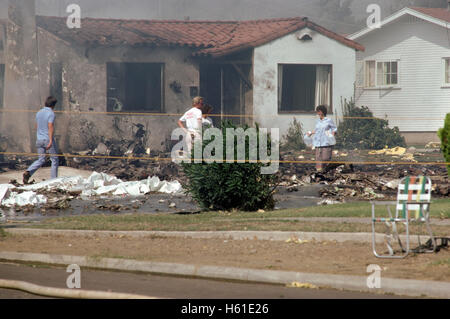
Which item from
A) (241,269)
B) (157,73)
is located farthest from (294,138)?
(241,269)

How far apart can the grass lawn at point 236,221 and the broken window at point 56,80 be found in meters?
16.5

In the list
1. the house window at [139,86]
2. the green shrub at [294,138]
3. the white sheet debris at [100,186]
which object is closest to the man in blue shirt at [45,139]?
the white sheet debris at [100,186]

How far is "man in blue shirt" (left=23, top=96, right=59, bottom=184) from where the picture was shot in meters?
18.4

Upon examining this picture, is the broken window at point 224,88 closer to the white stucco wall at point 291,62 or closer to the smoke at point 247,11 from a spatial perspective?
the white stucco wall at point 291,62

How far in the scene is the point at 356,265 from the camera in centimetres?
916

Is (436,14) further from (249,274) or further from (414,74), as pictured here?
(249,274)

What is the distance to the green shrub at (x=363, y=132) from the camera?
33750mm

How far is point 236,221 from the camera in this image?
1317 centimetres

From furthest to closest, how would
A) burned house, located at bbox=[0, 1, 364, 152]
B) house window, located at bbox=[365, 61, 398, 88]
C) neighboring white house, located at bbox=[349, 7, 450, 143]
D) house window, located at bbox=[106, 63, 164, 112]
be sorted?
house window, located at bbox=[365, 61, 398, 88] → neighboring white house, located at bbox=[349, 7, 450, 143] → house window, located at bbox=[106, 63, 164, 112] → burned house, located at bbox=[0, 1, 364, 152]

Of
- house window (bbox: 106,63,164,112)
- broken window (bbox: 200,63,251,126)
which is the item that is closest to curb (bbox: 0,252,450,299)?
house window (bbox: 106,63,164,112)

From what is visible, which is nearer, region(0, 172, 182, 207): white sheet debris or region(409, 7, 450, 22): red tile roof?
region(0, 172, 182, 207): white sheet debris

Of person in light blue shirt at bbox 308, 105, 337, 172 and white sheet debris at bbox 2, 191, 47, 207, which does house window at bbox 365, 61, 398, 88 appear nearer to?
person in light blue shirt at bbox 308, 105, 337, 172

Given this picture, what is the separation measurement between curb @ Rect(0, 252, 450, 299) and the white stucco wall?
23.2 metres

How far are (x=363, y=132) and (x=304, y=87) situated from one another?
10.6 ft
